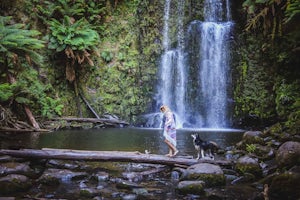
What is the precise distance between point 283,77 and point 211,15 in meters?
8.43

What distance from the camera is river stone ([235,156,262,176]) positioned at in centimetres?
711

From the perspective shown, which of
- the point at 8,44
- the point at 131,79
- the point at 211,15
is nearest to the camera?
the point at 8,44

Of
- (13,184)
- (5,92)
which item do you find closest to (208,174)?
(13,184)

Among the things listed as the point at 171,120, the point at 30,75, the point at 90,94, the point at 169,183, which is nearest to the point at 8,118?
the point at 30,75

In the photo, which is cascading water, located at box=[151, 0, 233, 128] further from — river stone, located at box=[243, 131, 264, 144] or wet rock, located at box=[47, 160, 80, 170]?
wet rock, located at box=[47, 160, 80, 170]

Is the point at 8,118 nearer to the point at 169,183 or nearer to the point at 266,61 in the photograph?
the point at 169,183

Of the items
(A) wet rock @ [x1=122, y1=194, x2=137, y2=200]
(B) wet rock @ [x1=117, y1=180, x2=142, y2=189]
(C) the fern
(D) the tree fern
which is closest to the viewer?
(A) wet rock @ [x1=122, y1=194, x2=137, y2=200]

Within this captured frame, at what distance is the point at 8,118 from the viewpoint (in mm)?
13828

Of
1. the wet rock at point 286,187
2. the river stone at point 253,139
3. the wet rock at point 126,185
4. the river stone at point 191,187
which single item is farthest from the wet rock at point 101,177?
the river stone at point 253,139

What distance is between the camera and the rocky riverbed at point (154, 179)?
5.87 metres

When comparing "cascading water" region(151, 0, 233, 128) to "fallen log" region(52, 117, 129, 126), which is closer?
"fallen log" region(52, 117, 129, 126)

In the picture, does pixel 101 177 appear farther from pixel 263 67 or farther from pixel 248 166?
pixel 263 67

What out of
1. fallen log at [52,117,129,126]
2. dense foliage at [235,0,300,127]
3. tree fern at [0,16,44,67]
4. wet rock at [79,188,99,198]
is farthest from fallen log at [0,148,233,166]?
dense foliage at [235,0,300,127]

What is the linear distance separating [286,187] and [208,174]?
5.25 ft
